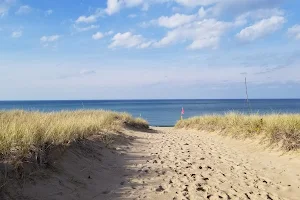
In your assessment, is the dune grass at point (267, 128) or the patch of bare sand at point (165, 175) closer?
the patch of bare sand at point (165, 175)

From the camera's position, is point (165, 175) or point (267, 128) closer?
point (165, 175)

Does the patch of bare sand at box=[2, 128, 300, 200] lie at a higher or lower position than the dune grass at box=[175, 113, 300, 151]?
lower

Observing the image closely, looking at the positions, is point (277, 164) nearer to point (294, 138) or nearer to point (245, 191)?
point (294, 138)

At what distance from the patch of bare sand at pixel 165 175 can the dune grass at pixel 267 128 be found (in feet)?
2.05

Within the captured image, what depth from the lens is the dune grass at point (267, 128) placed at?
10.5 metres

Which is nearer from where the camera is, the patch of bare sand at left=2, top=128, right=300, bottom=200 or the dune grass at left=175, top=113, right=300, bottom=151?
the patch of bare sand at left=2, top=128, right=300, bottom=200

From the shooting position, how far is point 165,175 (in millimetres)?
7594

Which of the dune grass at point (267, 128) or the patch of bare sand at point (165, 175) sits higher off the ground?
the dune grass at point (267, 128)

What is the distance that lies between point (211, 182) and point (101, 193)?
2569 millimetres

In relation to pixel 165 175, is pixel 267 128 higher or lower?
higher

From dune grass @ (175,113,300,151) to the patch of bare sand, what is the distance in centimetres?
63

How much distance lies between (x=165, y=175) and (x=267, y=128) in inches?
242

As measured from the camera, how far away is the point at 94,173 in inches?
288

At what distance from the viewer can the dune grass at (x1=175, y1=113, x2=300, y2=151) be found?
34.4 ft
